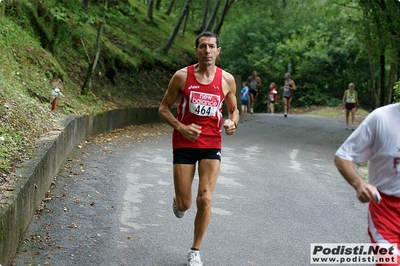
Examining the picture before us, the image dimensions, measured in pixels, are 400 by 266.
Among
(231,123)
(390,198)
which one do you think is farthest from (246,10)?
(390,198)

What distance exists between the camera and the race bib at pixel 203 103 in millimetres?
6410

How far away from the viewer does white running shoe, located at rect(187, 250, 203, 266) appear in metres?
6.31

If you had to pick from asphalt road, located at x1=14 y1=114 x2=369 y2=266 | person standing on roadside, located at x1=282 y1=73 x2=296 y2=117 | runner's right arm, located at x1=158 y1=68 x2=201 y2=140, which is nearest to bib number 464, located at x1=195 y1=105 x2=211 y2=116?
runner's right arm, located at x1=158 y1=68 x2=201 y2=140

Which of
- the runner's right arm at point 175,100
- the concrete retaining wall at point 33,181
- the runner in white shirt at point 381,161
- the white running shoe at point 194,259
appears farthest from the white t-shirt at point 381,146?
the concrete retaining wall at point 33,181

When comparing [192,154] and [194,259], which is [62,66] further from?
[194,259]

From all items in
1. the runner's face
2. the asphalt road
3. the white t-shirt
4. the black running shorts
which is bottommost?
the asphalt road

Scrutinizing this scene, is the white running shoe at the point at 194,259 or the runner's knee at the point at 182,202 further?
the runner's knee at the point at 182,202

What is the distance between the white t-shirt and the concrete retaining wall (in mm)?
2766

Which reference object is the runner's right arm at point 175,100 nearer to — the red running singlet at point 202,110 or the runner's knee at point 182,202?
the red running singlet at point 202,110

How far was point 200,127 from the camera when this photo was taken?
6.41 m

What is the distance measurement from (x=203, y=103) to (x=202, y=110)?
66 millimetres

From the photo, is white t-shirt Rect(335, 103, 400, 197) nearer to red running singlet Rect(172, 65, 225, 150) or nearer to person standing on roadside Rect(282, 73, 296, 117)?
red running singlet Rect(172, 65, 225, 150)

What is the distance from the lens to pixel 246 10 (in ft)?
111

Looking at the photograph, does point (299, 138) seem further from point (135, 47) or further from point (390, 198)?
point (390, 198)
